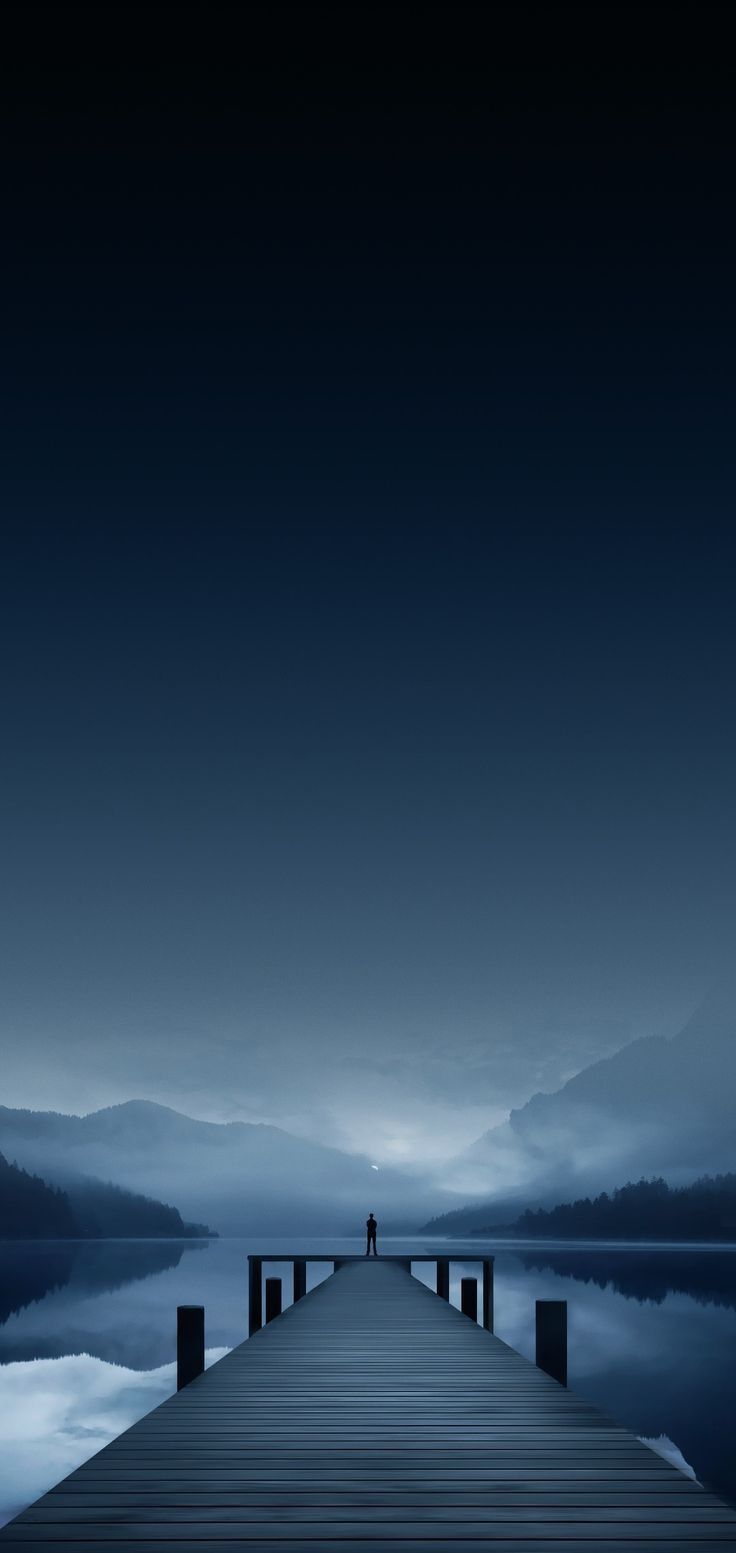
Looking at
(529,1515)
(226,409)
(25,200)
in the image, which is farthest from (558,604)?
(529,1515)

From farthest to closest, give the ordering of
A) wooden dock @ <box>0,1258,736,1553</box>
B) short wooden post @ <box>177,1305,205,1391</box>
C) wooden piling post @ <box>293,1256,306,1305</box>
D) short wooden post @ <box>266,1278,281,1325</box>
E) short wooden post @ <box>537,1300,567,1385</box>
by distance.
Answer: wooden piling post @ <box>293,1256,306,1305</box>, short wooden post @ <box>266,1278,281,1325</box>, short wooden post @ <box>177,1305,205,1391</box>, short wooden post @ <box>537,1300,567,1385</box>, wooden dock @ <box>0,1258,736,1553</box>

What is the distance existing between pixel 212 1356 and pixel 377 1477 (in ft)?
98.3

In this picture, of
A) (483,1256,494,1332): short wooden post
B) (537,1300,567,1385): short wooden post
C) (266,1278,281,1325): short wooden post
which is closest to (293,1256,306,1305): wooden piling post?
(266,1278,281,1325): short wooden post

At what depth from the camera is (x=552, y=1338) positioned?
9.88m

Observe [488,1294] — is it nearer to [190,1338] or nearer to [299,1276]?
[299,1276]

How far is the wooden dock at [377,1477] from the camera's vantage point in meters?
4.58

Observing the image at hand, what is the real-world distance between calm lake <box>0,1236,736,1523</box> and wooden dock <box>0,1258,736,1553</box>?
12383mm

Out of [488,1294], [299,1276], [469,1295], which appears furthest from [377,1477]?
[299,1276]

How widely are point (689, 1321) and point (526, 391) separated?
3782cm

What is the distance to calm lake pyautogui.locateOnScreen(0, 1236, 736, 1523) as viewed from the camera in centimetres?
2293

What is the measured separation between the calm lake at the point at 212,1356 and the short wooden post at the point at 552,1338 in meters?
11.3

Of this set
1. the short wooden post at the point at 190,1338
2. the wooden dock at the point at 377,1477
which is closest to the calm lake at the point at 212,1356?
the short wooden post at the point at 190,1338

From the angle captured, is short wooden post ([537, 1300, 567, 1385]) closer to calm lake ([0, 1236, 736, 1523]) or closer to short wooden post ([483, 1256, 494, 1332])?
calm lake ([0, 1236, 736, 1523])

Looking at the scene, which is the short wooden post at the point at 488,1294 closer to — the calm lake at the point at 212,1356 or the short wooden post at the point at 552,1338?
the calm lake at the point at 212,1356
